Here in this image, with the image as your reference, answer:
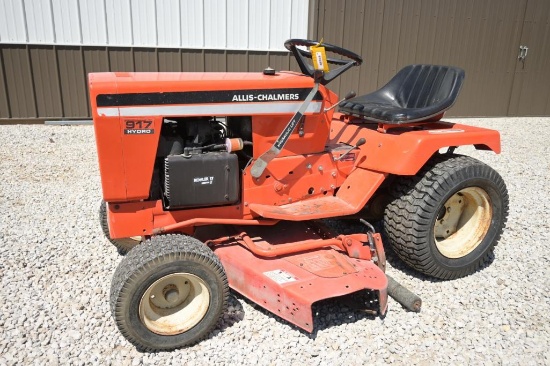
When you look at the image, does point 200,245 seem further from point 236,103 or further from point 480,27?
point 480,27

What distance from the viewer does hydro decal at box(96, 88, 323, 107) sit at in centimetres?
259

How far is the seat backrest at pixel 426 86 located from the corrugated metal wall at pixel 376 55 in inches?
186

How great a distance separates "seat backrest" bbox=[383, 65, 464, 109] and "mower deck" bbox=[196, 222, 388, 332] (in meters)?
1.40

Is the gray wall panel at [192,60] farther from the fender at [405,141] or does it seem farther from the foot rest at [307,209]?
the foot rest at [307,209]

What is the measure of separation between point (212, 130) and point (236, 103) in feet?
0.81

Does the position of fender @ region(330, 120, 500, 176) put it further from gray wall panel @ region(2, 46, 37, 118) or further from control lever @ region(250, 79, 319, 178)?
gray wall panel @ region(2, 46, 37, 118)

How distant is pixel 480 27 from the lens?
9648mm

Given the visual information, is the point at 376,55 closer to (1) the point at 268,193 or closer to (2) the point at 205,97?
(1) the point at 268,193

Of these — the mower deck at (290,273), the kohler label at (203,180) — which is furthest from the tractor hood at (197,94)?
the mower deck at (290,273)

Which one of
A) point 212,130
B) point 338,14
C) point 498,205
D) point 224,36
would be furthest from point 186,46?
point 498,205

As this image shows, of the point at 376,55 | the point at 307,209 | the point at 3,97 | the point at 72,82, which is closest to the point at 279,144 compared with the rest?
the point at 307,209

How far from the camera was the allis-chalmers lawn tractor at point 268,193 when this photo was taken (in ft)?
8.53

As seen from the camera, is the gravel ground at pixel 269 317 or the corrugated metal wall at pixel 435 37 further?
the corrugated metal wall at pixel 435 37

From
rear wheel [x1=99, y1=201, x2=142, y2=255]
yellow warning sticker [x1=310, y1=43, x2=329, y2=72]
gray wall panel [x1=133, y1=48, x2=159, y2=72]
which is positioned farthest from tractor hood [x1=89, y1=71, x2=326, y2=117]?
gray wall panel [x1=133, y1=48, x2=159, y2=72]
